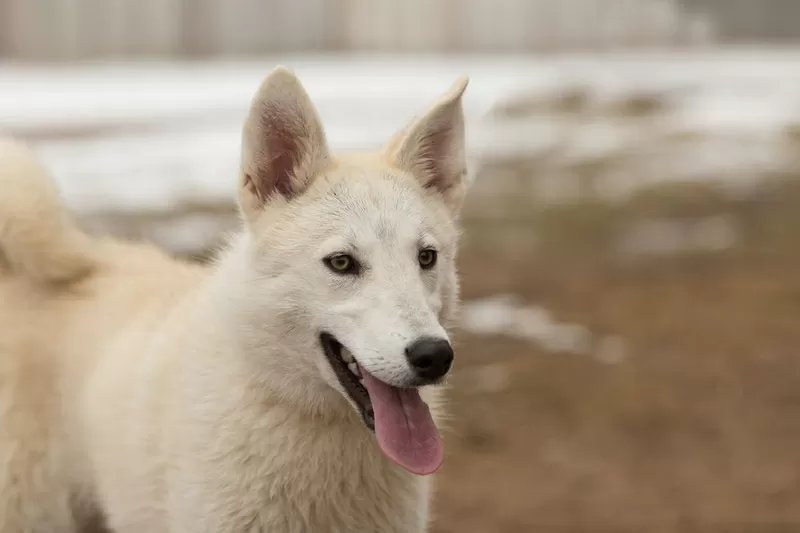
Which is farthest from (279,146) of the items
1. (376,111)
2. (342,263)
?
(376,111)

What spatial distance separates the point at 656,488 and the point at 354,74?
316 inches

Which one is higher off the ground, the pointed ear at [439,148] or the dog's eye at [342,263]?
the pointed ear at [439,148]

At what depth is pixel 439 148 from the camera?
280 cm

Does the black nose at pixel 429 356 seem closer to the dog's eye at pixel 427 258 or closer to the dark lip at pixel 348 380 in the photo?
the dark lip at pixel 348 380

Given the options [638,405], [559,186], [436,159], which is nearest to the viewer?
[436,159]

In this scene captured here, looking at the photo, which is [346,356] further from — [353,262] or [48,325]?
[48,325]

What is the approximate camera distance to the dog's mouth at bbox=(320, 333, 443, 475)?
2.31m

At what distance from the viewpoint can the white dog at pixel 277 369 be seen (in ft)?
7.76

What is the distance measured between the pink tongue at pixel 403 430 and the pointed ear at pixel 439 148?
68cm

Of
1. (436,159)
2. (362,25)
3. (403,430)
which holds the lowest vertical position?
(362,25)

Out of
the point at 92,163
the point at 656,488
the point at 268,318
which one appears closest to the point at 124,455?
the point at 268,318

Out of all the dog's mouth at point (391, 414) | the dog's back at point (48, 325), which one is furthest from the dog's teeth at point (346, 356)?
the dog's back at point (48, 325)

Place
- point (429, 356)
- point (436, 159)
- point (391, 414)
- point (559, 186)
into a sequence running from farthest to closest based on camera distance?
point (559, 186)
point (436, 159)
point (391, 414)
point (429, 356)

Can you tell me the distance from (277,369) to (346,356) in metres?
0.24
